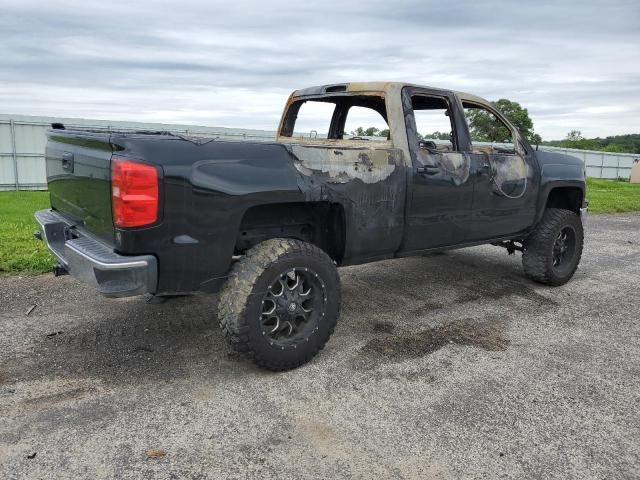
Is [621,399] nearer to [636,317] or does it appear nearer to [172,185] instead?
[636,317]

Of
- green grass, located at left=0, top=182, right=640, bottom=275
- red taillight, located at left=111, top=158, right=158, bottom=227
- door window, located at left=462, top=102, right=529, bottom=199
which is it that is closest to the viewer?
red taillight, located at left=111, top=158, right=158, bottom=227

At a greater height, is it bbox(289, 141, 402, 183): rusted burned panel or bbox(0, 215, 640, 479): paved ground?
bbox(289, 141, 402, 183): rusted burned panel

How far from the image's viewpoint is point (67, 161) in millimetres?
3789

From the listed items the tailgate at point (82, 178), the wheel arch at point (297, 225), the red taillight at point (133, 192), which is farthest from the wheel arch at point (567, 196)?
the tailgate at point (82, 178)

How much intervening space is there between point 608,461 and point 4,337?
4.04 metres

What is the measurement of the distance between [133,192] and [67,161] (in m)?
0.99

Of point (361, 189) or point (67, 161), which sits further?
point (361, 189)

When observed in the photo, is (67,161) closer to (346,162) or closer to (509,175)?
(346,162)

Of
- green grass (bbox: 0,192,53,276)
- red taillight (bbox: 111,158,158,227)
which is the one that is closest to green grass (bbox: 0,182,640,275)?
green grass (bbox: 0,192,53,276)

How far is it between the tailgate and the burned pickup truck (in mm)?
14

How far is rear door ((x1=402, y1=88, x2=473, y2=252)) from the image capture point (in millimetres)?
4496

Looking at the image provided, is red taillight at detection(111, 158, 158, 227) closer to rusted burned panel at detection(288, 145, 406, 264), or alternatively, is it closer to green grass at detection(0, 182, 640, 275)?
rusted burned panel at detection(288, 145, 406, 264)

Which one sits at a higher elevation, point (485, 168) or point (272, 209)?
point (485, 168)

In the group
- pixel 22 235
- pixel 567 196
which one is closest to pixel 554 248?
pixel 567 196
